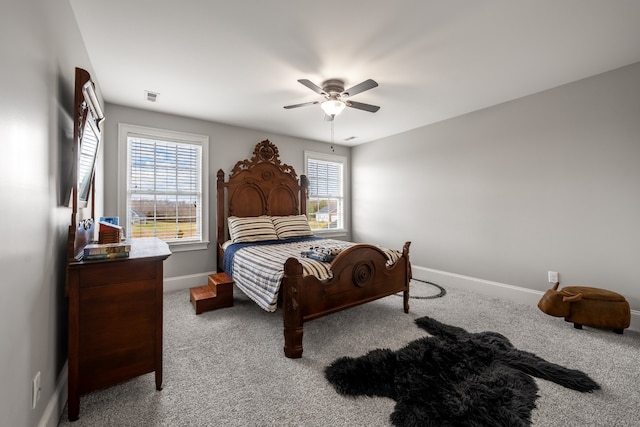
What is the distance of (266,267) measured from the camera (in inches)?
102

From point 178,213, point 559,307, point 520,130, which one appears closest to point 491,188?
point 520,130

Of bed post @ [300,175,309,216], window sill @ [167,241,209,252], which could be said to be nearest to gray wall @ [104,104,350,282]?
window sill @ [167,241,209,252]

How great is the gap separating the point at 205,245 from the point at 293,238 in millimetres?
1342

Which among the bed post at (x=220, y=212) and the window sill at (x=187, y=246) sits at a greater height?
the bed post at (x=220, y=212)

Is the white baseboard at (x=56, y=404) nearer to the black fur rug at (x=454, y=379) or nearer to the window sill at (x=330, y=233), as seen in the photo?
the black fur rug at (x=454, y=379)

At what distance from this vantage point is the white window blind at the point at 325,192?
17.8 feet

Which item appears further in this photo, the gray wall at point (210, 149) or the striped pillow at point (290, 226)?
the striped pillow at point (290, 226)

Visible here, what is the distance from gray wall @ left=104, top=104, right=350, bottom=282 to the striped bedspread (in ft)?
2.36

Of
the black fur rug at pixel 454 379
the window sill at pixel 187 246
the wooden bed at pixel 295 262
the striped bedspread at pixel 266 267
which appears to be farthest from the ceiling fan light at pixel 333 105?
the window sill at pixel 187 246

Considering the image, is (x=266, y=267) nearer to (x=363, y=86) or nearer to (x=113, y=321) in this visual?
(x=113, y=321)

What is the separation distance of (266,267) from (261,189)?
2.14 meters

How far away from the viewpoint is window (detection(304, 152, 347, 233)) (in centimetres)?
543

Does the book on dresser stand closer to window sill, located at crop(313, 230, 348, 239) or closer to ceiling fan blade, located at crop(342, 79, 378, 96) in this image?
ceiling fan blade, located at crop(342, 79, 378, 96)

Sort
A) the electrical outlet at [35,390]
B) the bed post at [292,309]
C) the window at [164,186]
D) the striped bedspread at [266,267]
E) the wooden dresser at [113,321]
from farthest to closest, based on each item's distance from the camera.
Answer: the window at [164,186] < the striped bedspread at [266,267] < the bed post at [292,309] < the wooden dresser at [113,321] < the electrical outlet at [35,390]
